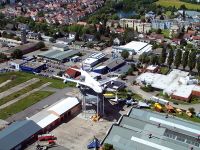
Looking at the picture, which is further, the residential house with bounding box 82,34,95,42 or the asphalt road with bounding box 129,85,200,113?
the residential house with bounding box 82,34,95,42

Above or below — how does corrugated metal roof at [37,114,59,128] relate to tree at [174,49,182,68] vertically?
below

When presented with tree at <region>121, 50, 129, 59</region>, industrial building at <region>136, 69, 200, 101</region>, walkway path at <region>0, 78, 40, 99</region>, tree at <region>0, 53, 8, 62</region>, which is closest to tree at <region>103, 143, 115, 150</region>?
industrial building at <region>136, 69, 200, 101</region>

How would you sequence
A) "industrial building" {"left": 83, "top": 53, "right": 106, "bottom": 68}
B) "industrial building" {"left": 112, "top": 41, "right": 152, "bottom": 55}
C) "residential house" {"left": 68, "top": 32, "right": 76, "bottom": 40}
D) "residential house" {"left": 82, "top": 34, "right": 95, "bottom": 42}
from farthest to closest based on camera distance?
"residential house" {"left": 68, "top": 32, "right": 76, "bottom": 40}, "residential house" {"left": 82, "top": 34, "right": 95, "bottom": 42}, "industrial building" {"left": 112, "top": 41, "right": 152, "bottom": 55}, "industrial building" {"left": 83, "top": 53, "right": 106, "bottom": 68}

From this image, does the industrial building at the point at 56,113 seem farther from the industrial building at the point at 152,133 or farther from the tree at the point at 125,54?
the tree at the point at 125,54

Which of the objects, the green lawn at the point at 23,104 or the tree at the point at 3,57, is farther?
the tree at the point at 3,57

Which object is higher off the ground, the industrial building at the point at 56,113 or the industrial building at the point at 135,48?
the industrial building at the point at 135,48

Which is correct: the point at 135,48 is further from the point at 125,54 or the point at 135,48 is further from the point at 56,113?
the point at 56,113

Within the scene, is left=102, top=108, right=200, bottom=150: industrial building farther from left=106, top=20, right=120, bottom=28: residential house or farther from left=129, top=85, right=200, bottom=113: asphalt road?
left=106, top=20, right=120, bottom=28: residential house

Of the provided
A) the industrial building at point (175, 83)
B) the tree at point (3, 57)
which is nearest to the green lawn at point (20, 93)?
the tree at point (3, 57)
